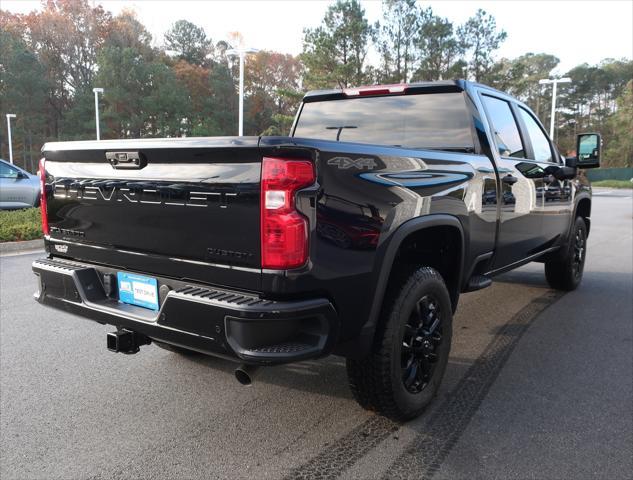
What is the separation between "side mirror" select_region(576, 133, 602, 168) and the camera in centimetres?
535

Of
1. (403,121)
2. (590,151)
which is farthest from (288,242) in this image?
(590,151)

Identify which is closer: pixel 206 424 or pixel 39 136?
pixel 206 424

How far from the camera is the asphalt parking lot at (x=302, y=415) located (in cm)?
251

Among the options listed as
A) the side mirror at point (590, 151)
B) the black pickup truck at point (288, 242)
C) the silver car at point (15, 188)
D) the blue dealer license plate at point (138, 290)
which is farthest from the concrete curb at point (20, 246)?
the side mirror at point (590, 151)

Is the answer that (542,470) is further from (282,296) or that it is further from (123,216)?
(123,216)

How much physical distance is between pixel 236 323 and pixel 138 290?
0.75 m

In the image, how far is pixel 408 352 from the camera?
2.93 m

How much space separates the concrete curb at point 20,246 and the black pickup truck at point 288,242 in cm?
629

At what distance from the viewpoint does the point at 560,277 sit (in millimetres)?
5941

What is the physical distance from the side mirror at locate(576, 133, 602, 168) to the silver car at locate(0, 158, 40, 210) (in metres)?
11.9

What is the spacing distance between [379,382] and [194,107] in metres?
54.1

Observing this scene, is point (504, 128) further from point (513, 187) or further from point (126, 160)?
point (126, 160)

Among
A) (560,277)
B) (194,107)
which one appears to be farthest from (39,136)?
(560,277)

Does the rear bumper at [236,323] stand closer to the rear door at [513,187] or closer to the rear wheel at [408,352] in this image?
the rear wheel at [408,352]
